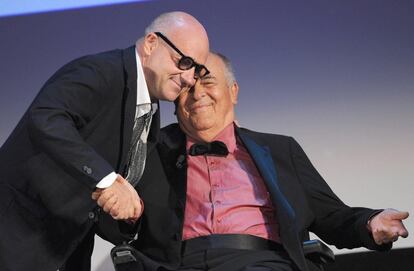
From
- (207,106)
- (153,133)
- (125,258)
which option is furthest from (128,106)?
(207,106)

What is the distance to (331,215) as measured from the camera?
214 centimetres

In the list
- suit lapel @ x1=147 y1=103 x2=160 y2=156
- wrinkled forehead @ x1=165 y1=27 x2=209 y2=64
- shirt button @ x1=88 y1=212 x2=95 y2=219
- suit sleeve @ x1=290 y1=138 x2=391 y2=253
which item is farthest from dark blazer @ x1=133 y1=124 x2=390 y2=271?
wrinkled forehead @ x1=165 y1=27 x2=209 y2=64

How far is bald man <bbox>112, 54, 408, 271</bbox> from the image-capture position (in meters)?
1.93

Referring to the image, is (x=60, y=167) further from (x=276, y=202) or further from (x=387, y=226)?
(x=387, y=226)

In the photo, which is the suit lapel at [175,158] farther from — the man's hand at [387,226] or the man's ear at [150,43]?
the man's hand at [387,226]

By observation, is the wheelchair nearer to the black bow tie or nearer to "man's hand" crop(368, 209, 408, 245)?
"man's hand" crop(368, 209, 408, 245)

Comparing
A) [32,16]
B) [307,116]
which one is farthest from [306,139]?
[32,16]

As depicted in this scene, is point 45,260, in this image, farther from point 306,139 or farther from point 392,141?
point 392,141

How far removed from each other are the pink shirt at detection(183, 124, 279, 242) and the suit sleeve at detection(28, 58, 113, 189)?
1.69ft

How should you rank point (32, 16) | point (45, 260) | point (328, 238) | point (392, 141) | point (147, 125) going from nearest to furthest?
point (45, 260) < point (147, 125) < point (328, 238) < point (392, 141) < point (32, 16)

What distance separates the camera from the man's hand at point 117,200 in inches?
58.4

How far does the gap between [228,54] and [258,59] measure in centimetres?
12

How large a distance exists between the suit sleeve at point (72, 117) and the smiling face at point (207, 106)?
1.81 ft

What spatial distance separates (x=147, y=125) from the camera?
193 centimetres
